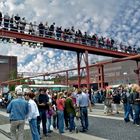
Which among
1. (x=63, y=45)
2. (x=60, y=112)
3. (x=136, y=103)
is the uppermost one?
(x=63, y=45)

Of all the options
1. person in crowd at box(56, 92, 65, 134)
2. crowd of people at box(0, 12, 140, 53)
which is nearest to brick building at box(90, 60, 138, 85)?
crowd of people at box(0, 12, 140, 53)

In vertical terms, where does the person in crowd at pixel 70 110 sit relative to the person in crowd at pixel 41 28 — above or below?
below

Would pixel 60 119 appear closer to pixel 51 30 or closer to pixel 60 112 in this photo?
pixel 60 112

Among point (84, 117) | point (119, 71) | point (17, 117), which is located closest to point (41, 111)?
point (84, 117)

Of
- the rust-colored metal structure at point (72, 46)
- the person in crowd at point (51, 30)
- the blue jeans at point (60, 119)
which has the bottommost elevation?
the blue jeans at point (60, 119)

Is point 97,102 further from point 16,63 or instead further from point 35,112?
point 16,63

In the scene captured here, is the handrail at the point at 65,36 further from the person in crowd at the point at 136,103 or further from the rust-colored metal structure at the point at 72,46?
the person in crowd at the point at 136,103

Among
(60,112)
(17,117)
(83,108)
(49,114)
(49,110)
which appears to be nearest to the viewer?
(17,117)

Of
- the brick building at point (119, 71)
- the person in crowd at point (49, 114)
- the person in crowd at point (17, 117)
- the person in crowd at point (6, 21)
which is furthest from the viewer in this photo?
the brick building at point (119, 71)

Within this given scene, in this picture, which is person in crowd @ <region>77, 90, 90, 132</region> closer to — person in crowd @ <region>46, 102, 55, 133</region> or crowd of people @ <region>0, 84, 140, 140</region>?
crowd of people @ <region>0, 84, 140, 140</region>

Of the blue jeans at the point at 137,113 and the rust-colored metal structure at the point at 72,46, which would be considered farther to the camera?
the rust-colored metal structure at the point at 72,46

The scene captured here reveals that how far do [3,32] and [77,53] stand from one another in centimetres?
1280

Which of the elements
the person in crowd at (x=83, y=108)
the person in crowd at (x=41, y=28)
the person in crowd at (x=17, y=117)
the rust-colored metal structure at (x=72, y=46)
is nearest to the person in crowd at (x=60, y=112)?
the person in crowd at (x=83, y=108)

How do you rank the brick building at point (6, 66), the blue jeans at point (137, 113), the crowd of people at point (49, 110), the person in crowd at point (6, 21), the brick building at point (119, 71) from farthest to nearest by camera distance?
the brick building at point (6, 66) → the brick building at point (119, 71) → the person in crowd at point (6, 21) → the blue jeans at point (137, 113) → the crowd of people at point (49, 110)
